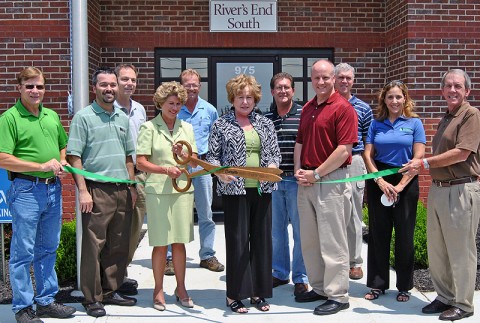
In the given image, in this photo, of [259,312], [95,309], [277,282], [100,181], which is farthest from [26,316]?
[277,282]

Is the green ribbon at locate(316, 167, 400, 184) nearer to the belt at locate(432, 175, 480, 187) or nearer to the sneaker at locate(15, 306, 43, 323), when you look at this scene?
the belt at locate(432, 175, 480, 187)

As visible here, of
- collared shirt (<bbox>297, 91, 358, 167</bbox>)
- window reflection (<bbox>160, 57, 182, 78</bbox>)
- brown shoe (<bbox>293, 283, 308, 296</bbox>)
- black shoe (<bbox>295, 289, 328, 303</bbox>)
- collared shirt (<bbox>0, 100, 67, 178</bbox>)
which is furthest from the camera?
window reflection (<bbox>160, 57, 182, 78</bbox>)

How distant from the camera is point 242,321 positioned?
4.63 m

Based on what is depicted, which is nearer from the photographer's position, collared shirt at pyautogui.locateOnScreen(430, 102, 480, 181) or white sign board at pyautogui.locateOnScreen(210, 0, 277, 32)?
collared shirt at pyautogui.locateOnScreen(430, 102, 480, 181)

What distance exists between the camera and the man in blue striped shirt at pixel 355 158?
5547 mm

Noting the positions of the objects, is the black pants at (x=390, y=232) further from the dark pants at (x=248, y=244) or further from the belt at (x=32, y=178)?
the belt at (x=32, y=178)

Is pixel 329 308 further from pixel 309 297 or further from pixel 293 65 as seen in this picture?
pixel 293 65

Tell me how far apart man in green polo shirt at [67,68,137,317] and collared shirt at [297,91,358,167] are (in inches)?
60.5

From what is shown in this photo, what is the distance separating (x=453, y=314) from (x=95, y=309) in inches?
114

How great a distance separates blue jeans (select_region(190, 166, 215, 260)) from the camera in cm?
631

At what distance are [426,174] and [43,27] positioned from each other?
571 cm

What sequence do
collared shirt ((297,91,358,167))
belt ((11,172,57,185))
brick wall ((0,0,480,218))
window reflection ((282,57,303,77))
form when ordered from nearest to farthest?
belt ((11,172,57,185)), collared shirt ((297,91,358,167)), brick wall ((0,0,480,218)), window reflection ((282,57,303,77))

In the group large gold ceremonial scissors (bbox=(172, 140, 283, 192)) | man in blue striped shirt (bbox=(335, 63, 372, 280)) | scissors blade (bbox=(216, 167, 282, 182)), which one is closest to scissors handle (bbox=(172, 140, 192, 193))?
large gold ceremonial scissors (bbox=(172, 140, 283, 192))

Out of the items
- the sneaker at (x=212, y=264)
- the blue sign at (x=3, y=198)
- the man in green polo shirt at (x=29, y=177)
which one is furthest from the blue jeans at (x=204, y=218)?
the man in green polo shirt at (x=29, y=177)
